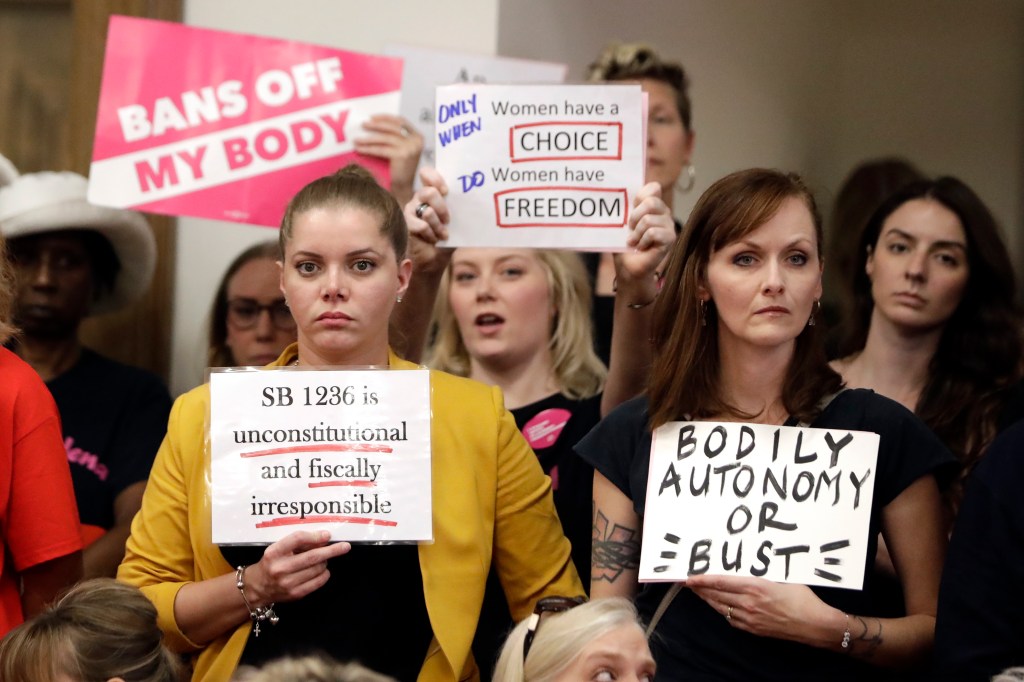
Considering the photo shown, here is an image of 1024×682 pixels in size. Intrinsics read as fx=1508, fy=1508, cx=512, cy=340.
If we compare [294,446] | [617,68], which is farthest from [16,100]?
[294,446]

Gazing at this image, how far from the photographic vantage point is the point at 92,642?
8.57ft

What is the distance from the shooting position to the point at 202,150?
4.04 meters

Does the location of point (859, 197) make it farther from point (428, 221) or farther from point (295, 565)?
point (295, 565)

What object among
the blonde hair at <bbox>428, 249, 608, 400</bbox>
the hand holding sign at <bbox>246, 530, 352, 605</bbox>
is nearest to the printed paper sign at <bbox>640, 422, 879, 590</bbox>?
the hand holding sign at <bbox>246, 530, 352, 605</bbox>

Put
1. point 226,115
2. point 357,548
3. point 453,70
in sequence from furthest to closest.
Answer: point 453,70
point 226,115
point 357,548

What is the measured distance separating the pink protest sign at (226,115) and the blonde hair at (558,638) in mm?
1727

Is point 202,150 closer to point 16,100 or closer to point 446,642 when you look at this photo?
point 16,100

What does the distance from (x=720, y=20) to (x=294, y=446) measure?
14.8 ft

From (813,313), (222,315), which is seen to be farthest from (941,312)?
(222,315)

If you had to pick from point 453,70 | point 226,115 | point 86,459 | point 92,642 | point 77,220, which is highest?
point 453,70

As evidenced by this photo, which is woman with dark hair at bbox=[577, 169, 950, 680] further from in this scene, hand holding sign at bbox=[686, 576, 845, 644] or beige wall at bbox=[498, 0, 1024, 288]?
beige wall at bbox=[498, 0, 1024, 288]

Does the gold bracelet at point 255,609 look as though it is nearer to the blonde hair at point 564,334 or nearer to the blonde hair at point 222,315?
the blonde hair at point 564,334

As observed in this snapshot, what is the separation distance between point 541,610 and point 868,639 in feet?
1.96

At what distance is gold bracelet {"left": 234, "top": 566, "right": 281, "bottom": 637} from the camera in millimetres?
2781
